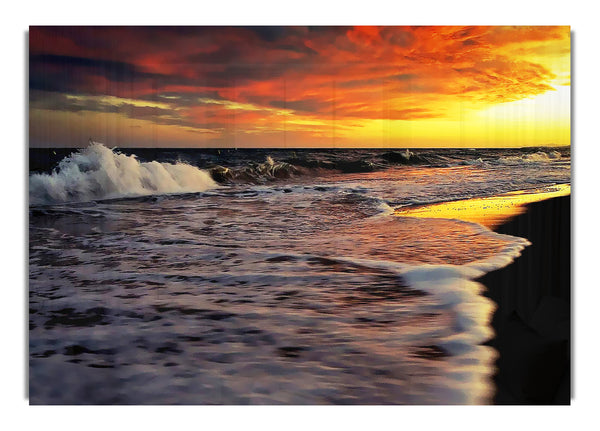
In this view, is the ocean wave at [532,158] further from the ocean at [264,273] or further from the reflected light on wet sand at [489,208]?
the reflected light on wet sand at [489,208]

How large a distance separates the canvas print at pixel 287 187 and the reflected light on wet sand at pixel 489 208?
0.01m

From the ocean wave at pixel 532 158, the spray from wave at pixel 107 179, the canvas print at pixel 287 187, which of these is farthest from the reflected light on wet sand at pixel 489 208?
the spray from wave at pixel 107 179

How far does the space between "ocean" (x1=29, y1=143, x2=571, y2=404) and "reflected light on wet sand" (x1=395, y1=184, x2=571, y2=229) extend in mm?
39

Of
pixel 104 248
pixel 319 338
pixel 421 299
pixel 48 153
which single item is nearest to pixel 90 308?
pixel 104 248

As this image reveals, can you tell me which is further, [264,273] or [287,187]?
[287,187]

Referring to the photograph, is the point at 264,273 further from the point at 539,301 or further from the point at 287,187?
the point at 539,301

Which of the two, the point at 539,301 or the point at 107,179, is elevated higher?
the point at 107,179

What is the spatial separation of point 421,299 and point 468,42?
5.00ft

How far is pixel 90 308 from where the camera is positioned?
335 centimetres

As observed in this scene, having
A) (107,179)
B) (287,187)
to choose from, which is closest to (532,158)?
(287,187)

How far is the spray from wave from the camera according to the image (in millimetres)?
3436

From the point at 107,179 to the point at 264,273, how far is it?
109cm

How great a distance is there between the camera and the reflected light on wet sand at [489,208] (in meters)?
3.49

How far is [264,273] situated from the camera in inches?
135
